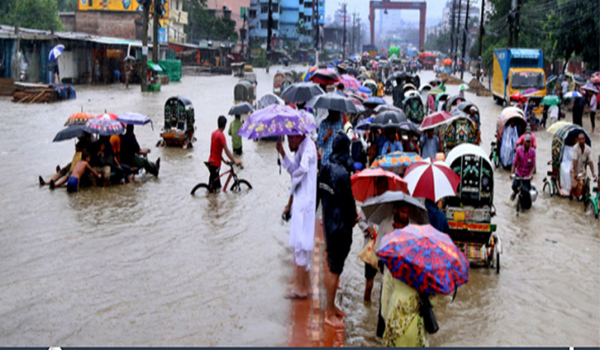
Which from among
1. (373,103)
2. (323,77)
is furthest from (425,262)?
(323,77)

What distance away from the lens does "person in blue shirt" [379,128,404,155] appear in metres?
10.9

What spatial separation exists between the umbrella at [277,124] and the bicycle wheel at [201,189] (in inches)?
200

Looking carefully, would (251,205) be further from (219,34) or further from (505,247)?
(219,34)

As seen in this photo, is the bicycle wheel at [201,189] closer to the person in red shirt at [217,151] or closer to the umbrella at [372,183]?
the person in red shirt at [217,151]

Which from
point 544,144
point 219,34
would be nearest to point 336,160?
point 544,144

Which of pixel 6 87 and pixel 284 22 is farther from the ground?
pixel 284 22

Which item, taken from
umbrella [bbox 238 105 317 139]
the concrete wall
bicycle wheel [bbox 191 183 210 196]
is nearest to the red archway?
the concrete wall

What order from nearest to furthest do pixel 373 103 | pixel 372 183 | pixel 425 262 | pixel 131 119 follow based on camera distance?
pixel 425 262 < pixel 372 183 < pixel 131 119 < pixel 373 103

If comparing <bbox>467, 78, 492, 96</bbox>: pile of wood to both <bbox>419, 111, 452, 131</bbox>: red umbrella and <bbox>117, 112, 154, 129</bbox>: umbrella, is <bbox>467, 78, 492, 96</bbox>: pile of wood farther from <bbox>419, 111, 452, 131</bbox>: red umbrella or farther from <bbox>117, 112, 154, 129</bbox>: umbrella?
<bbox>117, 112, 154, 129</bbox>: umbrella

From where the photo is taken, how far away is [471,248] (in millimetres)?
9070

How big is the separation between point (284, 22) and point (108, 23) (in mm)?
58171

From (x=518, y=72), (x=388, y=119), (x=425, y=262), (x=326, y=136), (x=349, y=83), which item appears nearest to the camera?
(x=425, y=262)

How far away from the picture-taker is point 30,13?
55.7 m

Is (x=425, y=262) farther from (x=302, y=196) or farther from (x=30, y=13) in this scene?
(x=30, y=13)
